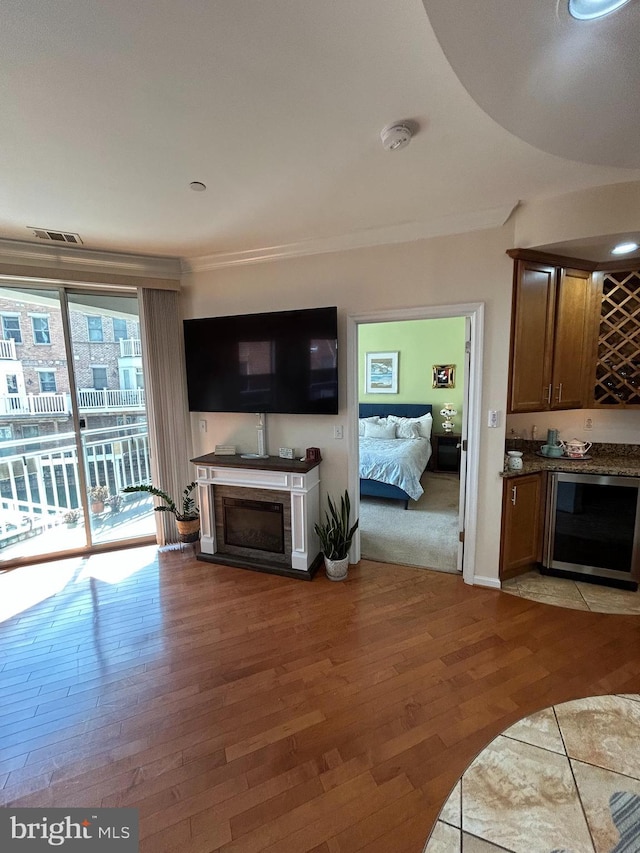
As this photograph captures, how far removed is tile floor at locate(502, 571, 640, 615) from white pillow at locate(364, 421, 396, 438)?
114 inches

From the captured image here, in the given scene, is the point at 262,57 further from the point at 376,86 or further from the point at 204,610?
the point at 204,610

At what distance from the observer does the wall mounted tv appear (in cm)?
287

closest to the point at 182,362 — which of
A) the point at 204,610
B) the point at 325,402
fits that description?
the point at 325,402

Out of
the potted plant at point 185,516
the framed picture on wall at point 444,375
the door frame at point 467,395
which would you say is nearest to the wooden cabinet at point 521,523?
the door frame at point 467,395

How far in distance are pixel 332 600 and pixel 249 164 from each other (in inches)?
113

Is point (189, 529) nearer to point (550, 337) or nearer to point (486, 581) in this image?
point (486, 581)

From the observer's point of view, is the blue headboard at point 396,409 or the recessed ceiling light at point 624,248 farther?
the blue headboard at point 396,409

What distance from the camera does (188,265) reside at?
329 cm

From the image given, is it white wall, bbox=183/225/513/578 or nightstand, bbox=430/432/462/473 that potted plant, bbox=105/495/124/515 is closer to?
white wall, bbox=183/225/513/578

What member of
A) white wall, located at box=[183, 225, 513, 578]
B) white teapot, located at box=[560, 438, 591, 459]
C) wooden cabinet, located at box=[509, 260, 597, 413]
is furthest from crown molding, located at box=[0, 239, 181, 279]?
white teapot, located at box=[560, 438, 591, 459]

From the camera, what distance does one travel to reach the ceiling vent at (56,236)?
104 inches

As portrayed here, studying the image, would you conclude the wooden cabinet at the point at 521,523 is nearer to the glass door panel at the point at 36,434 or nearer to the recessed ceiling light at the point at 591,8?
the recessed ceiling light at the point at 591,8

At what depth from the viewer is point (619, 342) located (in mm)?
2826

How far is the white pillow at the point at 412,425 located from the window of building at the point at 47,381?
175 inches
